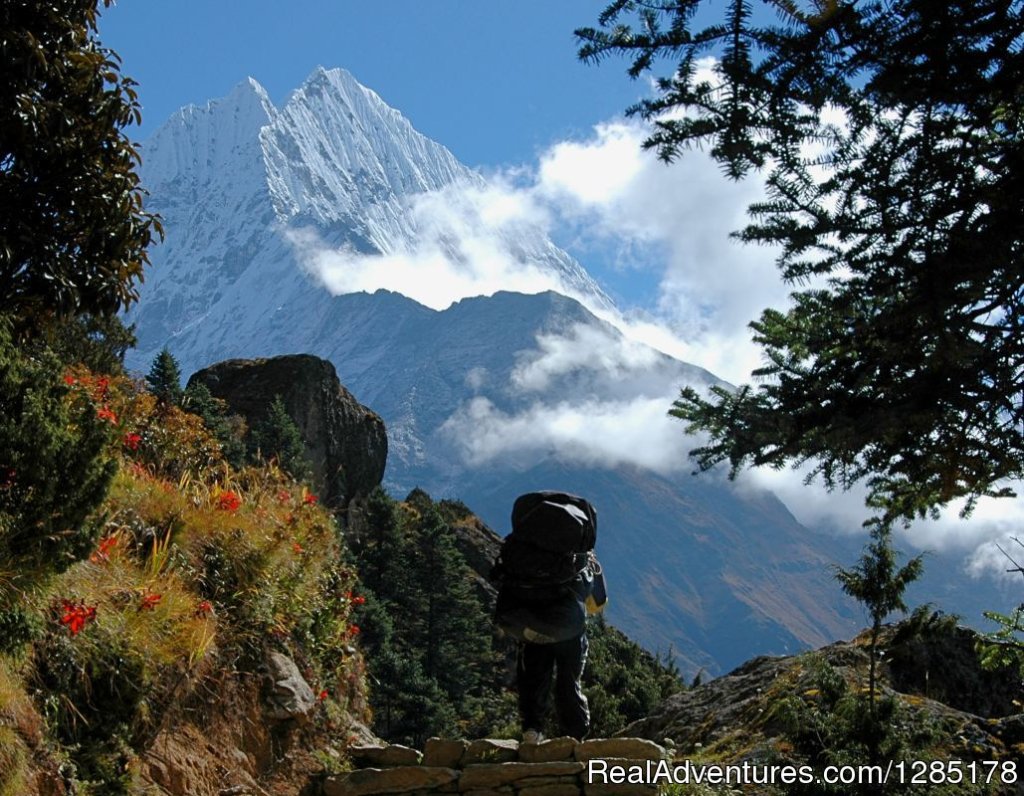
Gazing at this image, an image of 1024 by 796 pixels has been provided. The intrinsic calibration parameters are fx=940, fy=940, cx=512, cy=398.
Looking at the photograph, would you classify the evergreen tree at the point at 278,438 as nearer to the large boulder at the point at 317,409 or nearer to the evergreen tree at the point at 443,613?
the large boulder at the point at 317,409

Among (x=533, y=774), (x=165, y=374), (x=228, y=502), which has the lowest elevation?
(x=533, y=774)

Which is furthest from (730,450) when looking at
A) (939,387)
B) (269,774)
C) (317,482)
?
(317,482)

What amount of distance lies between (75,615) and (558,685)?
150 inches

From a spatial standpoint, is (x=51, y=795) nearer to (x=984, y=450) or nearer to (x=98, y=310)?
(x=98, y=310)

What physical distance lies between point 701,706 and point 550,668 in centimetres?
384

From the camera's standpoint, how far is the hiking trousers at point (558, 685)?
299 inches

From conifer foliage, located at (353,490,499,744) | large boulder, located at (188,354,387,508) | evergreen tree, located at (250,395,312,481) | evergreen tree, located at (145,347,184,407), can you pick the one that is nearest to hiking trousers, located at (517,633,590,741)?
evergreen tree, located at (250,395,312,481)

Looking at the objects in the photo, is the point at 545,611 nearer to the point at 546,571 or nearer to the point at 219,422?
the point at 546,571

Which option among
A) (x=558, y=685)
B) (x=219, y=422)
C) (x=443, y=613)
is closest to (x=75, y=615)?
(x=558, y=685)

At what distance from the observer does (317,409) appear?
130 feet

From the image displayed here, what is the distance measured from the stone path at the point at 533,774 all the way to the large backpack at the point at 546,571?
3.18ft

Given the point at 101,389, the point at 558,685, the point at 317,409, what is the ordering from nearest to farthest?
1. the point at 558,685
2. the point at 101,389
3. the point at 317,409

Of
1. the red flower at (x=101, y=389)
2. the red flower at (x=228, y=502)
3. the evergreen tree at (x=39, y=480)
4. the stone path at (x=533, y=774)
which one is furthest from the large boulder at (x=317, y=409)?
the evergreen tree at (x=39, y=480)

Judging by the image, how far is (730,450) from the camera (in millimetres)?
5574
